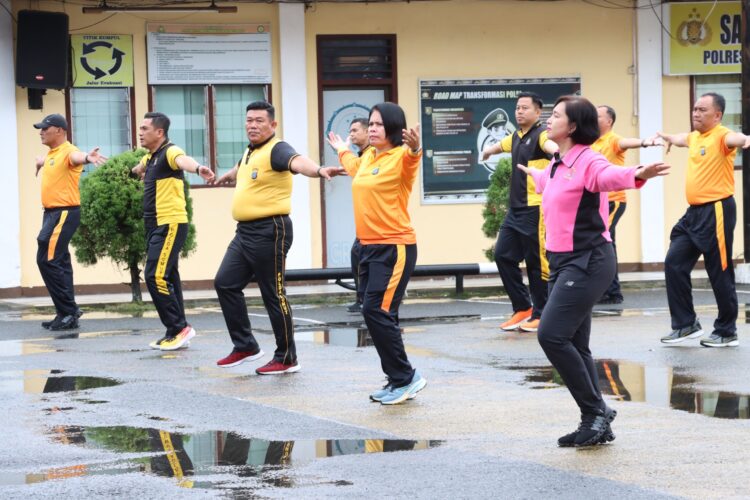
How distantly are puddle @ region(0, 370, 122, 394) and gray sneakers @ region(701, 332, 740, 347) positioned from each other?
4760mm

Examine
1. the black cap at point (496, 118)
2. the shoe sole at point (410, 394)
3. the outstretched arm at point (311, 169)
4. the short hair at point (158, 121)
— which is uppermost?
the black cap at point (496, 118)

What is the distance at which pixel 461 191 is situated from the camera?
20625 mm

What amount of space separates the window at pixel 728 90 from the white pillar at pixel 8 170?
9.76 m

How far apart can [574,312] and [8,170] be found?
1298 cm

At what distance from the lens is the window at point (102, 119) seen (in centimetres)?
1942

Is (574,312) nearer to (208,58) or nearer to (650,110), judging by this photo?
(208,58)

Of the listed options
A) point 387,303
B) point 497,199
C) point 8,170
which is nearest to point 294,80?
point 497,199

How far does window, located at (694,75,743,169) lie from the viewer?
21.2m

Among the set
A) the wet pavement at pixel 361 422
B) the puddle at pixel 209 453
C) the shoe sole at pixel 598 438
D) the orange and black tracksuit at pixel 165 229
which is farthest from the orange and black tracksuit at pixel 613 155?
the puddle at pixel 209 453

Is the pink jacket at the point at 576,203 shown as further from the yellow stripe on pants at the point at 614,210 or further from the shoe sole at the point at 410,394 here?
the yellow stripe on pants at the point at 614,210

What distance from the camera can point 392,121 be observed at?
9.14m

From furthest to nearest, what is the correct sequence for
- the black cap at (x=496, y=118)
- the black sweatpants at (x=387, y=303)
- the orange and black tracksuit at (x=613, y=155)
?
the black cap at (x=496, y=118) < the orange and black tracksuit at (x=613, y=155) < the black sweatpants at (x=387, y=303)

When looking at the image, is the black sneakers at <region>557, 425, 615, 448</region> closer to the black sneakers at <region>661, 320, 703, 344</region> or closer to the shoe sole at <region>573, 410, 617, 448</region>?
the shoe sole at <region>573, 410, 617, 448</region>

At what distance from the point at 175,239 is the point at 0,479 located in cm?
566
